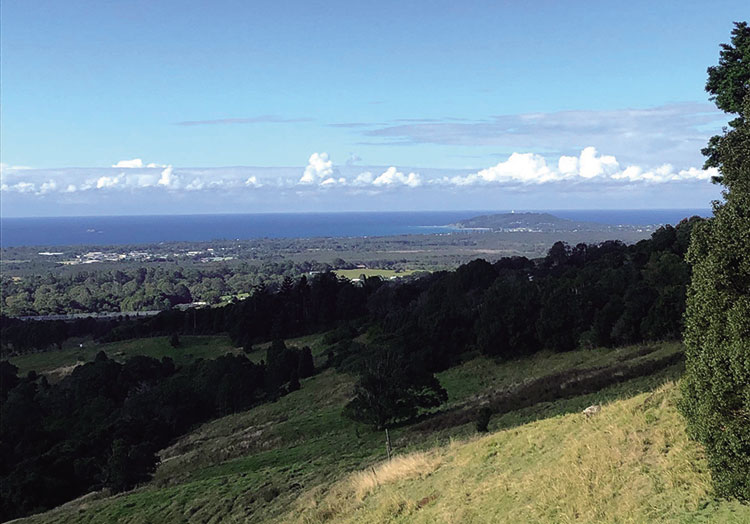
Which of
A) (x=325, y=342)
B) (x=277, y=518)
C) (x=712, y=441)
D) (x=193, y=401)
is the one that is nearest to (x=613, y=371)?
(x=277, y=518)

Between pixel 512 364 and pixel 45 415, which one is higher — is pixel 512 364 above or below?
above

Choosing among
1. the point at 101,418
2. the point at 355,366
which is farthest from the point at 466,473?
the point at 101,418

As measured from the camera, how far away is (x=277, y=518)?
18484mm

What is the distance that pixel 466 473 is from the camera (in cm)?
1570

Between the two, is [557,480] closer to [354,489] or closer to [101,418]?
[354,489]

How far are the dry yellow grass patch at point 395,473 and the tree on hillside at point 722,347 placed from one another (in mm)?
9127

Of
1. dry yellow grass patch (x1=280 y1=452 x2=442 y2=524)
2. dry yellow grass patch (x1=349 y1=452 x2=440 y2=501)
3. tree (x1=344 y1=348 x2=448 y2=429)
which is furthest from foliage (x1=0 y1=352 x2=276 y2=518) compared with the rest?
dry yellow grass patch (x1=349 y1=452 x2=440 y2=501)

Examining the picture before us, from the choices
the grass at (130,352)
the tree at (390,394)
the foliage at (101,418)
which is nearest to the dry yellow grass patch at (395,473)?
the tree at (390,394)

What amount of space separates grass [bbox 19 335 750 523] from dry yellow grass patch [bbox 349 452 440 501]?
0.05 metres

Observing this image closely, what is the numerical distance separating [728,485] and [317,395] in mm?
43117

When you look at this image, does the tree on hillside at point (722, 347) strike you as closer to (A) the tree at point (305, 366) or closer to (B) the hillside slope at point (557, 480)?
(B) the hillside slope at point (557, 480)

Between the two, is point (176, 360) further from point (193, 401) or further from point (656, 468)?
point (656, 468)

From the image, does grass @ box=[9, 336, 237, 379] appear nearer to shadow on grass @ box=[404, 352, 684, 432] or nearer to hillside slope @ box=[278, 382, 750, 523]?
shadow on grass @ box=[404, 352, 684, 432]

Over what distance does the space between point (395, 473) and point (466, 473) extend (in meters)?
3.18
